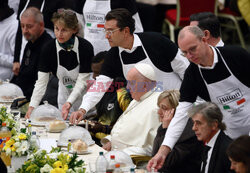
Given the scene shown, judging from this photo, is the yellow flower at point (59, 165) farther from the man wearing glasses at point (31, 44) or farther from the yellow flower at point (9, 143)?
the man wearing glasses at point (31, 44)

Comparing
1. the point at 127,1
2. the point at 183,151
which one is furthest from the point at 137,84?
the point at 127,1

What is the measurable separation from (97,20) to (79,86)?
1332 mm

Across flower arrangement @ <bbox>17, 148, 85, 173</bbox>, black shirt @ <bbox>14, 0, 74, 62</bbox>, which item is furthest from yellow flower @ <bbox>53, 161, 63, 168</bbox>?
black shirt @ <bbox>14, 0, 74, 62</bbox>

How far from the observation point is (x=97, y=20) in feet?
21.8

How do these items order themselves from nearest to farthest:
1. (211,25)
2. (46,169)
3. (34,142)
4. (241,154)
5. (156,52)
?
1. (241,154)
2. (46,169)
3. (34,142)
4. (211,25)
5. (156,52)

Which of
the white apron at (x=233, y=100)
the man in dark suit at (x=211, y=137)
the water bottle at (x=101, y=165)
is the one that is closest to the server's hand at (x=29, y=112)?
the water bottle at (x=101, y=165)

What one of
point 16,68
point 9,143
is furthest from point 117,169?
point 16,68

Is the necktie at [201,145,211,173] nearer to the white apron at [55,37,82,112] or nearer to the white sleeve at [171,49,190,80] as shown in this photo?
the white sleeve at [171,49,190,80]

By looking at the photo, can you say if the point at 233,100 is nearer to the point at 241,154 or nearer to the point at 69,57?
the point at 241,154

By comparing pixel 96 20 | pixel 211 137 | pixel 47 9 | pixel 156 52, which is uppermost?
pixel 47 9

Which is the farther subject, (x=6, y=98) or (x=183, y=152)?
(x=6, y=98)

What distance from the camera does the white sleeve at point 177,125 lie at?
3.94 m

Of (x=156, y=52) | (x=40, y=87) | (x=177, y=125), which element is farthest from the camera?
(x=40, y=87)

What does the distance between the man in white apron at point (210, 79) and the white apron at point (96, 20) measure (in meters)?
2.66
